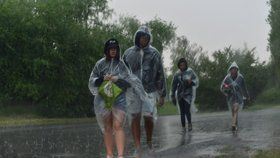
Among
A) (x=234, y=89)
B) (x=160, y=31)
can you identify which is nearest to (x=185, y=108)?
(x=234, y=89)

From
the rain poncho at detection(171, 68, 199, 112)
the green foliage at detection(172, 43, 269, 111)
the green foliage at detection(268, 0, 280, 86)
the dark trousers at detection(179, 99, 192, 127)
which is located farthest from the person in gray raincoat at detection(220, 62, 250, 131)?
the green foliage at detection(268, 0, 280, 86)

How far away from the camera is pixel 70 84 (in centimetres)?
4703

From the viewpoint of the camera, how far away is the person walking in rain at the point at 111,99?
9.32 metres

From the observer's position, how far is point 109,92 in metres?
9.27

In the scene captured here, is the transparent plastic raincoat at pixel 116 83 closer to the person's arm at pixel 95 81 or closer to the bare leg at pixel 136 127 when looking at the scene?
the person's arm at pixel 95 81

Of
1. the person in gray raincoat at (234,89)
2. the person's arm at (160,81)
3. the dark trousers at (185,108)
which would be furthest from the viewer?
the dark trousers at (185,108)

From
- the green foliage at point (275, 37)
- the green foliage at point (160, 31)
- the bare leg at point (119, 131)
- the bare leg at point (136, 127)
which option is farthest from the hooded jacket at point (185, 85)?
the green foliage at point (160, 31)

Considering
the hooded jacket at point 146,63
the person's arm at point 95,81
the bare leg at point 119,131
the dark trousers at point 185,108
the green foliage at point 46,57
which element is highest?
the green foliage at point 46,57

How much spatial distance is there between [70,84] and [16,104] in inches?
216

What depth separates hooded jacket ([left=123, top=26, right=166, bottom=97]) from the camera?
10.6m

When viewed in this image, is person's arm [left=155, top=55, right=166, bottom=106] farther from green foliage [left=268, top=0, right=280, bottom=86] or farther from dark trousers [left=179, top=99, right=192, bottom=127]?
green foliage [left=268, top=0, right=280, bottom=86]

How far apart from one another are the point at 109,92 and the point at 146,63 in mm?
1548

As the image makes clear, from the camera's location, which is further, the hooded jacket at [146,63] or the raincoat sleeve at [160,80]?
the raincoat sleeve at [160,80]

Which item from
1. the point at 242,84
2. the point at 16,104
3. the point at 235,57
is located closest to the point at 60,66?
the point at 16,104
